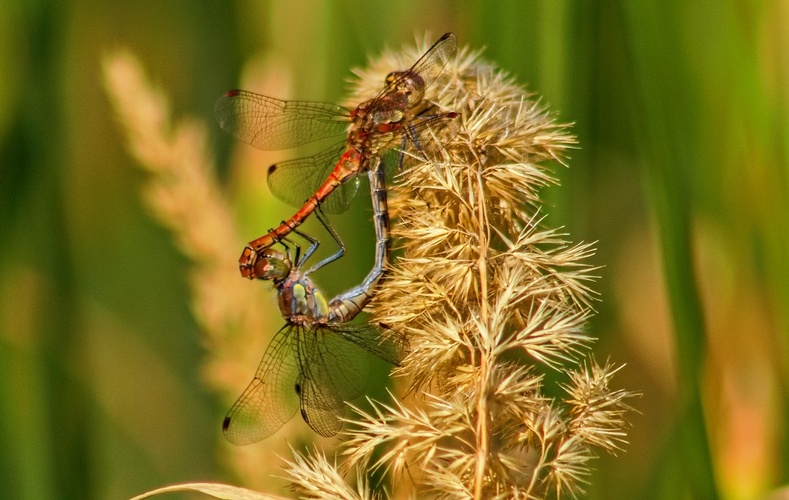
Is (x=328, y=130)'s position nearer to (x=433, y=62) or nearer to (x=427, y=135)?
(x=433, y=62)

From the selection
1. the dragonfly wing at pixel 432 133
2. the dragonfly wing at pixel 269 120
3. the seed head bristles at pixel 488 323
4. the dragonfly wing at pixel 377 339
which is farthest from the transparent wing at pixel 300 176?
the seed head bristles at pixel 488 323

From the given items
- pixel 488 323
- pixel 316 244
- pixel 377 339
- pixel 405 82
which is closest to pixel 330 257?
pixel 316 244

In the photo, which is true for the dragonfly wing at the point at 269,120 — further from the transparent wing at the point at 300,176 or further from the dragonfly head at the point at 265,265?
the dragonfly head at the point at 265,265

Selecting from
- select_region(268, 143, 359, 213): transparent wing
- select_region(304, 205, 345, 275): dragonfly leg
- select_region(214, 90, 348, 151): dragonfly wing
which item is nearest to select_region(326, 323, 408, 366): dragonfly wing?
select_region(304, 205, 345, 275): dragonfly leg

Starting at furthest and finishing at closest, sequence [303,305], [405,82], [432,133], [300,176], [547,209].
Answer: [300,176] < [547,209] < [303,305] < [405,82] < [432,133]

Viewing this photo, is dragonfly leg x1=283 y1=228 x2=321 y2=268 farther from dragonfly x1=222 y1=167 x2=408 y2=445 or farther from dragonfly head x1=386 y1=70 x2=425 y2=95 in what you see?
dragonfly head x1=386 y1=70 x2=425 y2=95

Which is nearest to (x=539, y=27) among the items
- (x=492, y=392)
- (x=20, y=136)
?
(x=492, y=392)

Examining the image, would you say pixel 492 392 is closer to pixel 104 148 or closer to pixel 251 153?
pixel 251 153
